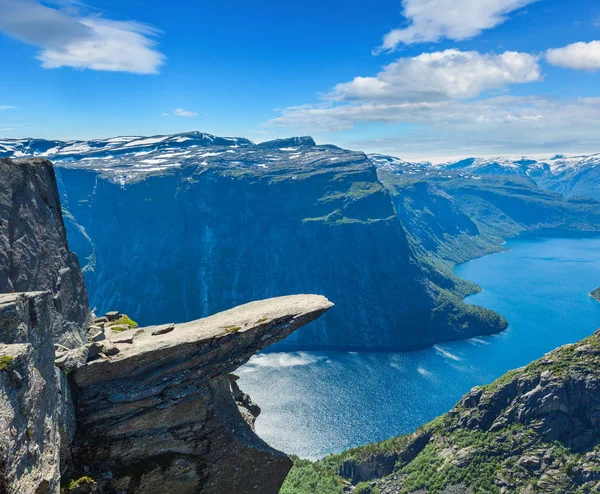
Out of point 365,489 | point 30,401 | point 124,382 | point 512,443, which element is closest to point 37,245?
point 124,382

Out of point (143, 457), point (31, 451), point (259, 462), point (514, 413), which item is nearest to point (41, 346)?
point (31, 451)

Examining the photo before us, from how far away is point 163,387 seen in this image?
1839cm

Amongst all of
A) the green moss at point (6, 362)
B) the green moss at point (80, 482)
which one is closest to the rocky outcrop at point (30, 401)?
the green moss at point (6, 362)

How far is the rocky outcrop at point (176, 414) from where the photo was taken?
1725 centimetres

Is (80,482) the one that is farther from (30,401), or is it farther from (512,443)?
(512,443)

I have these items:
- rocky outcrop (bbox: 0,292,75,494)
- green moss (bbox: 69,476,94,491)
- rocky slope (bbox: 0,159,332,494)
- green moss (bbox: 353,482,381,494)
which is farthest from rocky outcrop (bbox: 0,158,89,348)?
green moss (bbox: 353,482,381,494)

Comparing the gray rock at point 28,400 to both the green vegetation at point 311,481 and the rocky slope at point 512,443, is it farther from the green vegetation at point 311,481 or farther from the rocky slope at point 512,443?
the rocky slope at point 512,443

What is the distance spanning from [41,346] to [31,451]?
12.0ft

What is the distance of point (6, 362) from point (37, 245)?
896 centimetres

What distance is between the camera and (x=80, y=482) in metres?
15.6

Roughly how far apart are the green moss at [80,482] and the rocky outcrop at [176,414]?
1.48ft

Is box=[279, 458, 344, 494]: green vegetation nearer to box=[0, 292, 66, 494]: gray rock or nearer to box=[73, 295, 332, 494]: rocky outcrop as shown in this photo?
box=[73, 295, 332, 494]: rocky outcrop

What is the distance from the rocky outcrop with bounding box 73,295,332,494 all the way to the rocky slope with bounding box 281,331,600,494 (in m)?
69.9

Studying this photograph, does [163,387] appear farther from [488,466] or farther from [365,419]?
[365,419]
